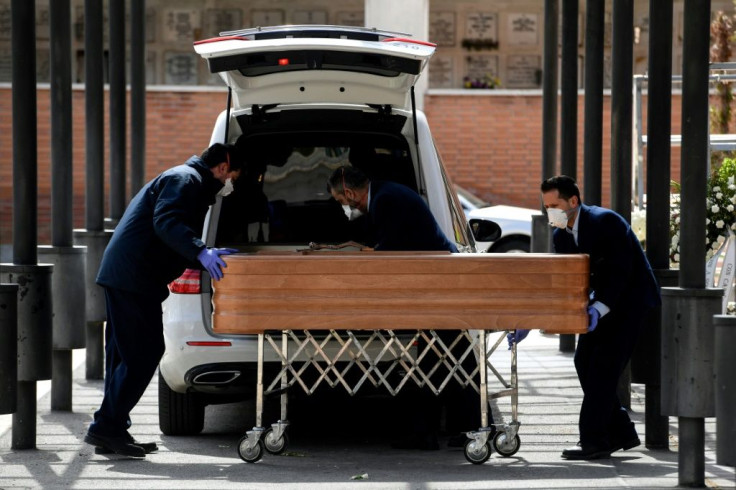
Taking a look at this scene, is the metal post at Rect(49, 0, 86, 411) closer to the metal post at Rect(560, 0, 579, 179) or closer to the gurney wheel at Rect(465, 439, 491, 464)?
the gurney wheel at Rect(465, 439, 491, 464)

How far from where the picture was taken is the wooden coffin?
22.8 ft

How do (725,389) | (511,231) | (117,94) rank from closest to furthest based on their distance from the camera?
(725,389) < (117,94) < (511,231)

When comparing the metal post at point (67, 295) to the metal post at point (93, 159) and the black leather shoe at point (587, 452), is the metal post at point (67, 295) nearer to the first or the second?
the metal post at point (93, 159)

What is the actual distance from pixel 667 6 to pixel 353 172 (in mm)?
1920

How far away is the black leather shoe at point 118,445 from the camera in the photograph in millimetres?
7641

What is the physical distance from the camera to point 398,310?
698cm

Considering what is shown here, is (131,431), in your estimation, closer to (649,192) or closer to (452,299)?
(452,299)

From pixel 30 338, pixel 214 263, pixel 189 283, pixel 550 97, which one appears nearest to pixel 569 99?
pixel 550 97

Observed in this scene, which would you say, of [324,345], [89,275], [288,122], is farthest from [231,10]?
[324,345]

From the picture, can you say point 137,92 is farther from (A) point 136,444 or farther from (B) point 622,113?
(A) point 136,444

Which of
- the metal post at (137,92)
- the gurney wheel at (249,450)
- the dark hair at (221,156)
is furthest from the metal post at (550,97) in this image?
the gurney wheel at (249,450)

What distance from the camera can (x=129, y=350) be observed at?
7.70m

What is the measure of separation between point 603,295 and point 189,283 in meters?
2.27

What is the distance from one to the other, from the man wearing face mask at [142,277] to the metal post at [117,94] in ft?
13.6
